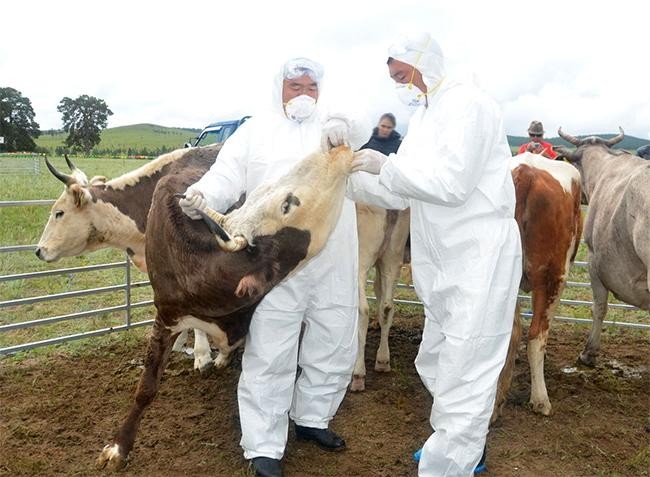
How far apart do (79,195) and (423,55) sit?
3456 millimetres

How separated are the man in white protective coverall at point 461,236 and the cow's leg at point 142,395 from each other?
63.0 inches

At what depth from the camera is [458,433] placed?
2.80 meters

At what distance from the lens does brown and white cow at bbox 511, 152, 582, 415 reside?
413cm

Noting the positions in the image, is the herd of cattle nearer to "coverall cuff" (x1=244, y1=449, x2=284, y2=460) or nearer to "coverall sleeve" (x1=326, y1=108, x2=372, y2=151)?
"coverall sleeve" (x1=326, y1=108, x2=372, y2=151)

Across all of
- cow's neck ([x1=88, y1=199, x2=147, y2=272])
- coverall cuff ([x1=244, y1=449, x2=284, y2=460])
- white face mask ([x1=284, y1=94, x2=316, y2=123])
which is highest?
white face mask ([x1=284, y1=94, x2=316, y2=123])

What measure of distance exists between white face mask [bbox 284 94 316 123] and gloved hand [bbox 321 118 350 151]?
595 millimetres

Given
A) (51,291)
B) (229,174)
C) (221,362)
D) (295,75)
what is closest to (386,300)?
(221,362)

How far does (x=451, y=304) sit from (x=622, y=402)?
261 centimetres

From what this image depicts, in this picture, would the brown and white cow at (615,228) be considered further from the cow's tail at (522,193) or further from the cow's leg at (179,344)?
the cow's leg at (179,344)

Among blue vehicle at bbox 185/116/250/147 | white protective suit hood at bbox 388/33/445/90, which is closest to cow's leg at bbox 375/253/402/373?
white protective suit hood at bbox 388/33/445/90

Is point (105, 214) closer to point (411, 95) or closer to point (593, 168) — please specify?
point (411, 95)

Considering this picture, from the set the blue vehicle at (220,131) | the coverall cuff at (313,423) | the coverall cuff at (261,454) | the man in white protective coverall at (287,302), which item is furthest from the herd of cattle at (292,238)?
the blue vehicle at (220,131)

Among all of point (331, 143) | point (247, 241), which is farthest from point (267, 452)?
point (331, 143)

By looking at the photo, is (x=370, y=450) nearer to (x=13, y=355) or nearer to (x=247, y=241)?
(x=247, y=241)
